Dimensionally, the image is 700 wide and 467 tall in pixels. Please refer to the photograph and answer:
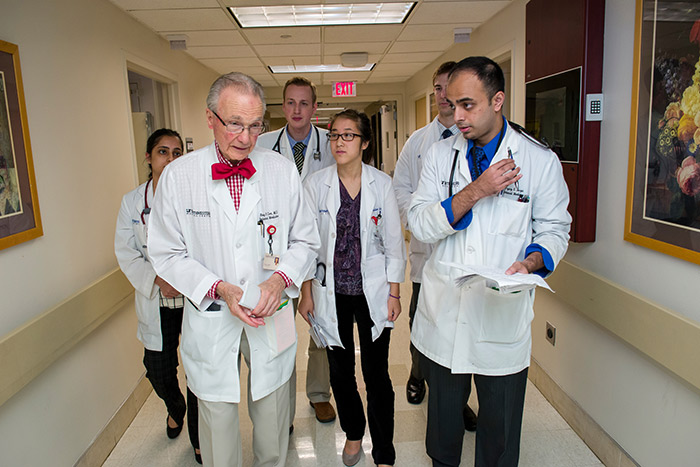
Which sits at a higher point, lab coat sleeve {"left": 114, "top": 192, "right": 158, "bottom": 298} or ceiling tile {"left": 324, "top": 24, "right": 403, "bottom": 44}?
ceiling tile {"left": 324, "top": 24, "right": 403, "bottom": 44}

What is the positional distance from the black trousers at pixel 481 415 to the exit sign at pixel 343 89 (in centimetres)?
635

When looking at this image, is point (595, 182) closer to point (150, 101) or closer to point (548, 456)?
point (548, 456)

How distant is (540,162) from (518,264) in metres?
0.41

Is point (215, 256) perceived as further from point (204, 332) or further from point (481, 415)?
point (481, 415)

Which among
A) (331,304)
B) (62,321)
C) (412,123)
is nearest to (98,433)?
(62,321)

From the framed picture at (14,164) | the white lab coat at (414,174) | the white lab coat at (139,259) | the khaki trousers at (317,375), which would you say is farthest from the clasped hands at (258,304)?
the white lab coat at (414,174)

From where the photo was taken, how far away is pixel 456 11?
376 cm

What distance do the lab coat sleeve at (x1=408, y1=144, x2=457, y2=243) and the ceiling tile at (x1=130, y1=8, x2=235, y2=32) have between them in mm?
2474

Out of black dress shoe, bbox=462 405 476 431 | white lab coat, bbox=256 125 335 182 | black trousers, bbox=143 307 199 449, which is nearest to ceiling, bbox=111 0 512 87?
white lab coat, bbox=256 125 335 182

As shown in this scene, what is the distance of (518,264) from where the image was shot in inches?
64.2

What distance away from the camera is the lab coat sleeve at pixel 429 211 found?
67.8 inches

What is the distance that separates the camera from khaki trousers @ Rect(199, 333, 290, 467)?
1766 millimetres

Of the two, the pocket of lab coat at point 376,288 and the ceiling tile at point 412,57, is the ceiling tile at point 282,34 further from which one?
the pocket of lab coat at point 376,288

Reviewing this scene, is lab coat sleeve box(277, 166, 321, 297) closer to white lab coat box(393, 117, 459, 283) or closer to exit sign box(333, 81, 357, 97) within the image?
white lab coat box(393, 117, 459, 283)
